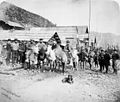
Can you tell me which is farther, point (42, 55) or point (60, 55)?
point (42, 55)

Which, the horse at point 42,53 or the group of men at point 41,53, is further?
the horse at point 42,53

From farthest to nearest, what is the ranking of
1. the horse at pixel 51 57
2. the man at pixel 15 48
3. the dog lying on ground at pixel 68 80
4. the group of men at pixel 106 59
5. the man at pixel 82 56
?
the man at pixel 15 48 → the man at pixel 82 56 → the horse at pixel 51 57 → the group of men at pixel 106 59 → the dog lying on ground at pixel 68 80

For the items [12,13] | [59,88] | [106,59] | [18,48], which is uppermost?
[12,13]

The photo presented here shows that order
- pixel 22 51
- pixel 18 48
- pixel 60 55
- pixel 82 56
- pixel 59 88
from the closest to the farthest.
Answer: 1. pixel 59 88
2. pixel 60 55
3. pixel 82 56
4. pixel 22 51
5. pixel 18 48

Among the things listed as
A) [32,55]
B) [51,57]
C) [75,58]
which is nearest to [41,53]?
[32,55]

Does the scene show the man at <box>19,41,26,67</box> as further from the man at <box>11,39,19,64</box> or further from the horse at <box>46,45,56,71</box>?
the horse at <box>46,45,56,71</box>

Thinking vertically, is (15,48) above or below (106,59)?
above

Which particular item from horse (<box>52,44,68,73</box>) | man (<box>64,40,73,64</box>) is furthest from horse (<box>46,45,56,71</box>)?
man (<box>64,40,73,64</box>)

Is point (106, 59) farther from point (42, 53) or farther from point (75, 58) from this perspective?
point (42, 53)

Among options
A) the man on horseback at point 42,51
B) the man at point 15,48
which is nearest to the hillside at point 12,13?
the man at point 15,48

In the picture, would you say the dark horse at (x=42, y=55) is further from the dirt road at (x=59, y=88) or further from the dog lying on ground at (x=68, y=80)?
the dog lying on ground at (x=68, y=80)

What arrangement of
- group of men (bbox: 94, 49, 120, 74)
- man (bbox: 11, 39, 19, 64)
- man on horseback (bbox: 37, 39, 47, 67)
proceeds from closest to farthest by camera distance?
group of men (bbox: 94, 49, 120, 74)
man on horseback (bbox: 37, 39, 47, 67)
man (bbox: 11, 39, 19, 64)

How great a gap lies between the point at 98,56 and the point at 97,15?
81 cm

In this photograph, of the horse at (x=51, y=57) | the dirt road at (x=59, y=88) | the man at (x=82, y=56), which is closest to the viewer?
the dirt road at (x=59, y=88)
